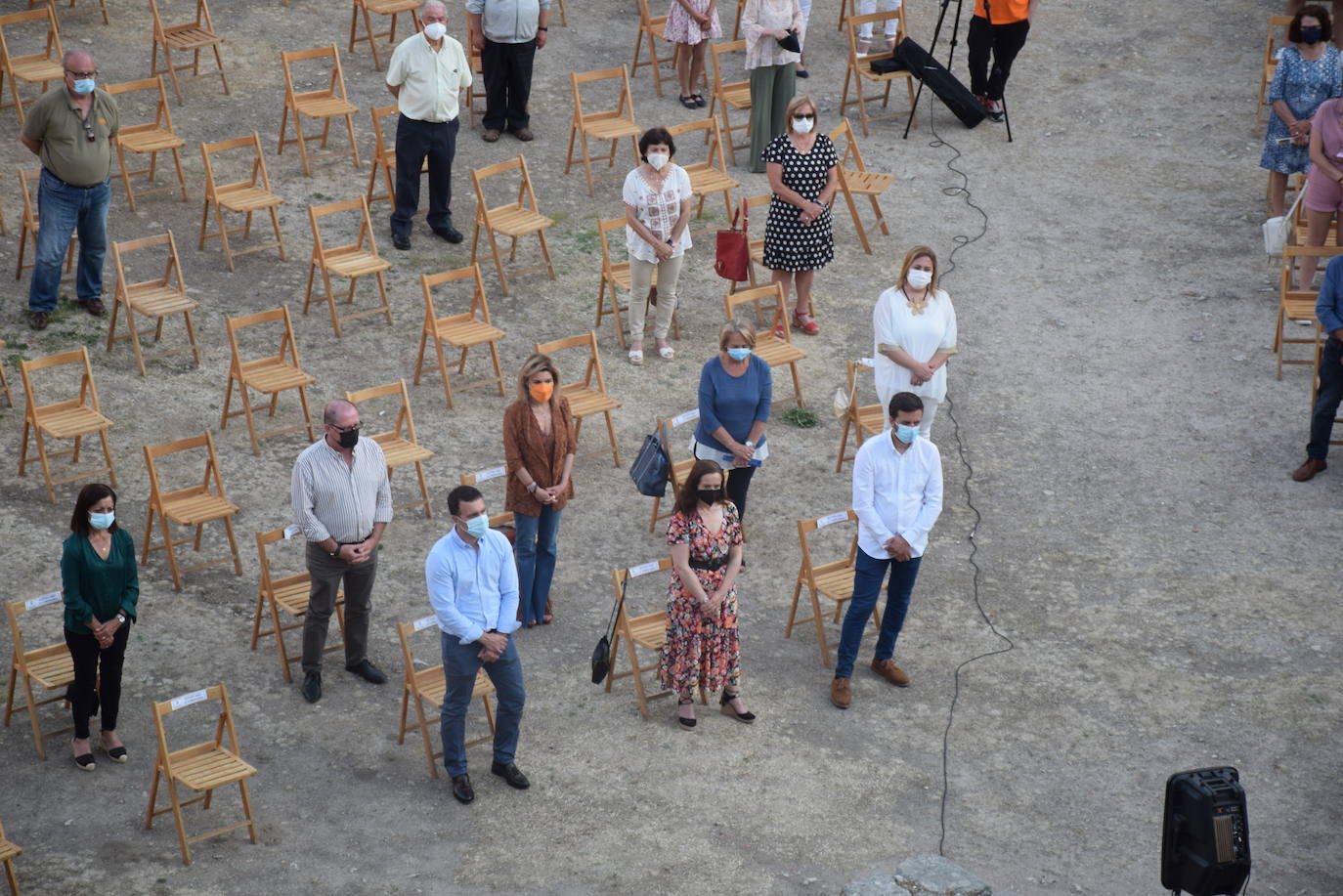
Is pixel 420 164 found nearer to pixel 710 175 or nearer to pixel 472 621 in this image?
pixel 710 175

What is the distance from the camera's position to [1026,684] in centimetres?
934

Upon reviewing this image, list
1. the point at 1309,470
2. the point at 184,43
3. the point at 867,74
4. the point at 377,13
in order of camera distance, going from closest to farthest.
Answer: the point at 1309,470
the point at 184,43
the point at 867,74
the point at 377,13

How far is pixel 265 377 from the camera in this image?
11164 millimetres

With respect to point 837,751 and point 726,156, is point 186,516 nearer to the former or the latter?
point 837,751

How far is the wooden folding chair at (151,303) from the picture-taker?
11.6 metres

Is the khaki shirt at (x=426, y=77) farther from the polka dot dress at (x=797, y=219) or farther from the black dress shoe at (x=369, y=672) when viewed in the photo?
the black dress shoe at (x=369, y=672)

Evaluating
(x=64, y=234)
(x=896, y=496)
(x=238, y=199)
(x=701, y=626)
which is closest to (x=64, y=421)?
(x=64, y=234)

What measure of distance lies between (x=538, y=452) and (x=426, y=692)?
4.50ft

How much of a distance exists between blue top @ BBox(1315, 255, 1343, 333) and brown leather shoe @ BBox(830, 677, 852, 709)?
3967 mm

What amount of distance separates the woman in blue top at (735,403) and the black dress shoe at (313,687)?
2.41 meters

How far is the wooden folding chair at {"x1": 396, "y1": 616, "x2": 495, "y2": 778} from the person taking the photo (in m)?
8.62

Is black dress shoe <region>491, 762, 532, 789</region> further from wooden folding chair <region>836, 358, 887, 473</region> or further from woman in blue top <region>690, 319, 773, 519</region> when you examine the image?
wooden folding chair <region>836, 358, 887, 473</region>

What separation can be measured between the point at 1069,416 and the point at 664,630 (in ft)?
13.0

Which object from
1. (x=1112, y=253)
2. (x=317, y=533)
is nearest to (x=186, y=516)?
(x=317, y=533)
